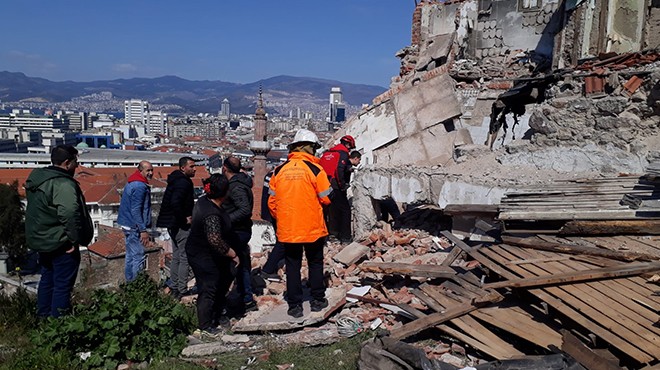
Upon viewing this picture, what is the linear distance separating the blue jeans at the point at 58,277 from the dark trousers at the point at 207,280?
41.2 inches

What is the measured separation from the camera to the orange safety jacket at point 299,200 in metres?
4.44

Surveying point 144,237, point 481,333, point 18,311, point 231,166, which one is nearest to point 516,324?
point 481,333

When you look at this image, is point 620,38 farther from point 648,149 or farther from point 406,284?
point 406,284

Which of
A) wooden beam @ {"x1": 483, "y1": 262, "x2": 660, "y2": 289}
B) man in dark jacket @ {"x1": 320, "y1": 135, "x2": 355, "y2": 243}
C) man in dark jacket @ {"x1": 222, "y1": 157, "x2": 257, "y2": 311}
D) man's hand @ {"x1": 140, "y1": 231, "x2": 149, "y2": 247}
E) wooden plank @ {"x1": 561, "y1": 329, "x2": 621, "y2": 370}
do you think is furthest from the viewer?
man in dark jacket @ {"x1": 320, "y1": 135, "x2": 355, "y2": 243}

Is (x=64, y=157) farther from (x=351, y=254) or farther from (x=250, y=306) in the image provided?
(x=351, y=254)

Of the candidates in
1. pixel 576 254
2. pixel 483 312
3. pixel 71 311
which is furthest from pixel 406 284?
pixel 71 311

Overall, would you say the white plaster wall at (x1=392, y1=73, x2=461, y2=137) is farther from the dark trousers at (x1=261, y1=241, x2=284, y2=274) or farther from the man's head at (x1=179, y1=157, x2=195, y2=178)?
the man's head at (x1=179, y1=157, x2=195, y2=178)

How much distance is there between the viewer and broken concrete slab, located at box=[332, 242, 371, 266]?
6238mm

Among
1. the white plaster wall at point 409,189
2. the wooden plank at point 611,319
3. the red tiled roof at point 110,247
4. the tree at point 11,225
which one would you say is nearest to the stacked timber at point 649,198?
the wooden plank at point 611,319

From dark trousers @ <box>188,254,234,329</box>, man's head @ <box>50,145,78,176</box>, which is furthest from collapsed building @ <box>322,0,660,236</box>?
man's head @ <box>50,145,78,176</box>

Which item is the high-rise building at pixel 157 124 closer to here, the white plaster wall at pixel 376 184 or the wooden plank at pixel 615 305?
the white plaster wall at pixel 376 184

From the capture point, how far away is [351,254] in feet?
20.9

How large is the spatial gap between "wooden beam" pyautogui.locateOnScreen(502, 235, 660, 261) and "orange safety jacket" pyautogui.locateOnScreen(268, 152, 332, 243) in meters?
1.89

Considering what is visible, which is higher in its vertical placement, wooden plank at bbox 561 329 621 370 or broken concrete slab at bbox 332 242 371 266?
wooden plank at bbox 561 329 621 370
